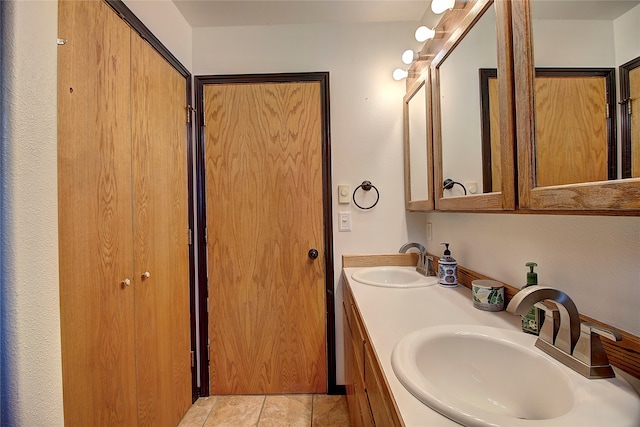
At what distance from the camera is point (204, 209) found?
66.2 inches

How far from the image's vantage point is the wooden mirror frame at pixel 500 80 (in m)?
0.70

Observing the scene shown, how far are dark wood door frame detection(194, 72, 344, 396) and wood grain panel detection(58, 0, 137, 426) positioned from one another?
1.88 feet

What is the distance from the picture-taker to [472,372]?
73 centimetres

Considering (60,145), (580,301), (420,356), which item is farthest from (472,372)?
(60,145)

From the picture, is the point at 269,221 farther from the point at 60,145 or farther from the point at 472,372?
the point at 472,372

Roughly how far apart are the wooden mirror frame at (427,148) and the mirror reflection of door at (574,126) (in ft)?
2.09

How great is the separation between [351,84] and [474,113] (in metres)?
1.00

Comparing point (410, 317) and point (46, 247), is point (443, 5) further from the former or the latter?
point (46, 247)

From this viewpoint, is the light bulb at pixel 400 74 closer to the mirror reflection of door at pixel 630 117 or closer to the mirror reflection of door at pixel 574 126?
the mirror reflection of door at pixel 574 126

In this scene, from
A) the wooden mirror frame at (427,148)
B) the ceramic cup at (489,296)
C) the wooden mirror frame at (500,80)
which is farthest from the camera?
the wooden mirror frame at (427,148)

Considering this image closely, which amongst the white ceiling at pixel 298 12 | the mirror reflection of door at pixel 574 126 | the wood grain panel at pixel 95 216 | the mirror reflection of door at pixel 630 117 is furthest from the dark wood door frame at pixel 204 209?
the mirror reflection of door at pixel 630 117

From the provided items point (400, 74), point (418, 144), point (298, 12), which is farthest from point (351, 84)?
point (418, 144)

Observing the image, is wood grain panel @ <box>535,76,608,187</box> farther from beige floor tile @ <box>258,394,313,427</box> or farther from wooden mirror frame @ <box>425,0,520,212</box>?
beige floor tile @ <box>258,394,313,427</box>

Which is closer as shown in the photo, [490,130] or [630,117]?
[630,117]
